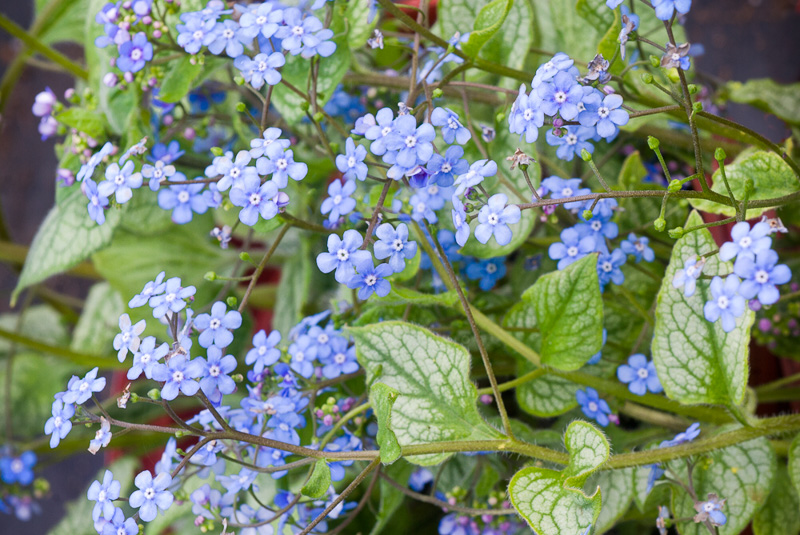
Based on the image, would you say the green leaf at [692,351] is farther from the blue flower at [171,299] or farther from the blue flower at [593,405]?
the blue flower at [171,299]

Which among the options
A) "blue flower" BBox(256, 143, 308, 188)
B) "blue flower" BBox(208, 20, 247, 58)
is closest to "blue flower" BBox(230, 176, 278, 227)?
"blue flower" BBox(256, 143, 308, 188)

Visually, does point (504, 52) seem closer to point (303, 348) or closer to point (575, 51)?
point (575, 51)

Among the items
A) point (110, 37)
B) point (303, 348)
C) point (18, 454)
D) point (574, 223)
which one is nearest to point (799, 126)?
point (574, 223)

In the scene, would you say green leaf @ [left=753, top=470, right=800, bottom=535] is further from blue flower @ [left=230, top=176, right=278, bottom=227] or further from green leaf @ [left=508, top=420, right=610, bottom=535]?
blue flower @ [left=230, top=176, right=278, bottom=227]

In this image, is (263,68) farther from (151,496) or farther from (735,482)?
(735,482)

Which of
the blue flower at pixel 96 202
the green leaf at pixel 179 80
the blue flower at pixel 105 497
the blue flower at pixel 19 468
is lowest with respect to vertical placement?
the blue flower at pixel 19 468

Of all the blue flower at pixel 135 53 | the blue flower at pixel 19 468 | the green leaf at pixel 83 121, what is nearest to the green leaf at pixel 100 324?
the blue flower at pixel 19 468
